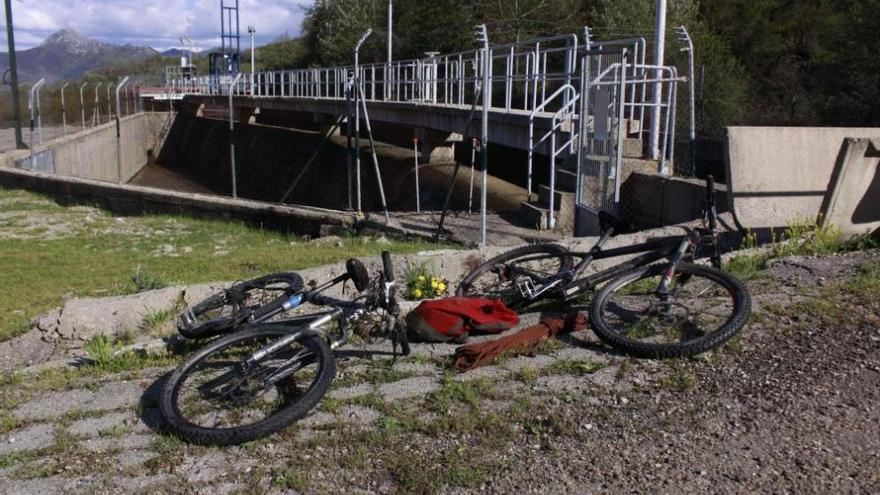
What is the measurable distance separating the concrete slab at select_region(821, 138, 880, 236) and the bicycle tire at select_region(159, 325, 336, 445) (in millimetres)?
5330

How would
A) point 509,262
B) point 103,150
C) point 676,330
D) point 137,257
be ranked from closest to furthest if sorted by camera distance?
point 676,330 → point 509,262 → point 137,257 → point 103,150

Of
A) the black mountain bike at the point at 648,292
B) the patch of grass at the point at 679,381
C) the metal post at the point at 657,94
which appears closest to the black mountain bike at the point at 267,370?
the black mountain bike at the point at 648,292

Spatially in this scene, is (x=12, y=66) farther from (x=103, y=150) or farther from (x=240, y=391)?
(x=240, y=391)

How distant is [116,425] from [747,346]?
3713 mm

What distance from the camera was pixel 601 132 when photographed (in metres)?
10.9

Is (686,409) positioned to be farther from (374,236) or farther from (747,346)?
(374,236)

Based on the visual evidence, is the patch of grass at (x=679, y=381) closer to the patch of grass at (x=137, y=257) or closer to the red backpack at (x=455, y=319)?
the red backpack at (x=455, y=319)

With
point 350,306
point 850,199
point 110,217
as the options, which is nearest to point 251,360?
point 350,306

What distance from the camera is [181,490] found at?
12.9 ft

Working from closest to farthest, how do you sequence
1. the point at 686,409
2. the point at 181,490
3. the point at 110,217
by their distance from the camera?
the point at 181,490
the point at 686,409
the point at 110,217

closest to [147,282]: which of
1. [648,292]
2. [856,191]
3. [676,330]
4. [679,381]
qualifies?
[648,292]

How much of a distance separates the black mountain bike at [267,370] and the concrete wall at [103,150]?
1874 centimetres

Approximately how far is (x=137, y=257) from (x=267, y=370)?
7712 mm

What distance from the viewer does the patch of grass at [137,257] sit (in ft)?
29.2
